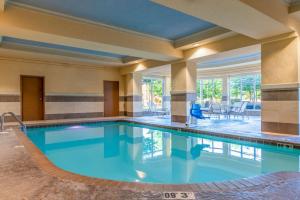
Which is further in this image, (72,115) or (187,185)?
(72,115)

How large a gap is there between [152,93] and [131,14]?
8492 millimetres

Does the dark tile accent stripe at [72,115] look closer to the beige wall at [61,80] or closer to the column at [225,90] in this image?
the beige wall at [61,80]

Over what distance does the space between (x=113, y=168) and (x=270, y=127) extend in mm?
4192

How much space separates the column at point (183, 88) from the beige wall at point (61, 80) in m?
4.12

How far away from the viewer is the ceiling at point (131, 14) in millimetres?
4531

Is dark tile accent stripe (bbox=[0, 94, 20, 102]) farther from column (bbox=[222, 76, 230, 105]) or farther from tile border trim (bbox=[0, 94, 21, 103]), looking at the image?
column (bbox=[222, 76, 230, 105])

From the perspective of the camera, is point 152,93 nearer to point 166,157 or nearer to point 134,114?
point 134,114

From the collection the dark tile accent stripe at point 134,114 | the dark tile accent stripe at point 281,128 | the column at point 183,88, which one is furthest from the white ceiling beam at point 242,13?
the dark tile accent stripe at point 134,114

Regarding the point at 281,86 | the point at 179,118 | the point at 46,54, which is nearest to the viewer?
the point at 281,86

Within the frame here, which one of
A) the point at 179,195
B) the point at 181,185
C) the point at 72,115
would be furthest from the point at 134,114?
the point at 179,195

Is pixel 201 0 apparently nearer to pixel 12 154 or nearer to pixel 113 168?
pixel 113 168

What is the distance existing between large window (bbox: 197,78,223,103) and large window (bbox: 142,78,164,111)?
2516 mm

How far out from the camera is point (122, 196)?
188 centimetres

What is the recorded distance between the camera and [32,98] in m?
9.16
